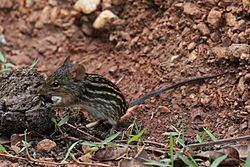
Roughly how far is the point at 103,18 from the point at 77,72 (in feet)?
5.09

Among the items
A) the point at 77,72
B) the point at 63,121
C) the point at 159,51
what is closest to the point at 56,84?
the point at 77,72

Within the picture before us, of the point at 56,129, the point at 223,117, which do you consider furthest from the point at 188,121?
the point at 56,129

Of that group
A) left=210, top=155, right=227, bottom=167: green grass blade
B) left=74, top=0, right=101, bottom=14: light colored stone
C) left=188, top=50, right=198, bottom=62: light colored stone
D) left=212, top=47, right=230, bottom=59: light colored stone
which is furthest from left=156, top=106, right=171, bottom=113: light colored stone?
left=74, top=0, right=101, bottom=14: light colored stone

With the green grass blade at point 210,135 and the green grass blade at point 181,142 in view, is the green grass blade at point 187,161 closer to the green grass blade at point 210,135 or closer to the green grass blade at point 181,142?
the green grass blade at point 181,142

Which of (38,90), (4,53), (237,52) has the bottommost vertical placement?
(4,53)

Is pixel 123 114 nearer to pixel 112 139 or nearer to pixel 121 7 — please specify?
pixel 112 139

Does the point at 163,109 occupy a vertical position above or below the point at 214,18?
below

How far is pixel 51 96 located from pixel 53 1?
93.2 inches

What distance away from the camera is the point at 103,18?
7.71 meters

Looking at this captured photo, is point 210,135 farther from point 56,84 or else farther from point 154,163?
point 56,84

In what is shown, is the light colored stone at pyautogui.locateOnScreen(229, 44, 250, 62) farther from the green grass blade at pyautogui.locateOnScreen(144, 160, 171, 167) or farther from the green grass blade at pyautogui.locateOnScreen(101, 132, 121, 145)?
the green grass blade at pyautogui.locateOnScreen(144, 160, 171, 167)

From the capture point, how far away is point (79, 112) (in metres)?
6.62

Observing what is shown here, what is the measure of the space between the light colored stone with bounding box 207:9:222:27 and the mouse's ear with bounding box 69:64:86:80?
1.43 meters

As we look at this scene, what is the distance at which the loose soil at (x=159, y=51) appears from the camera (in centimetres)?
610
